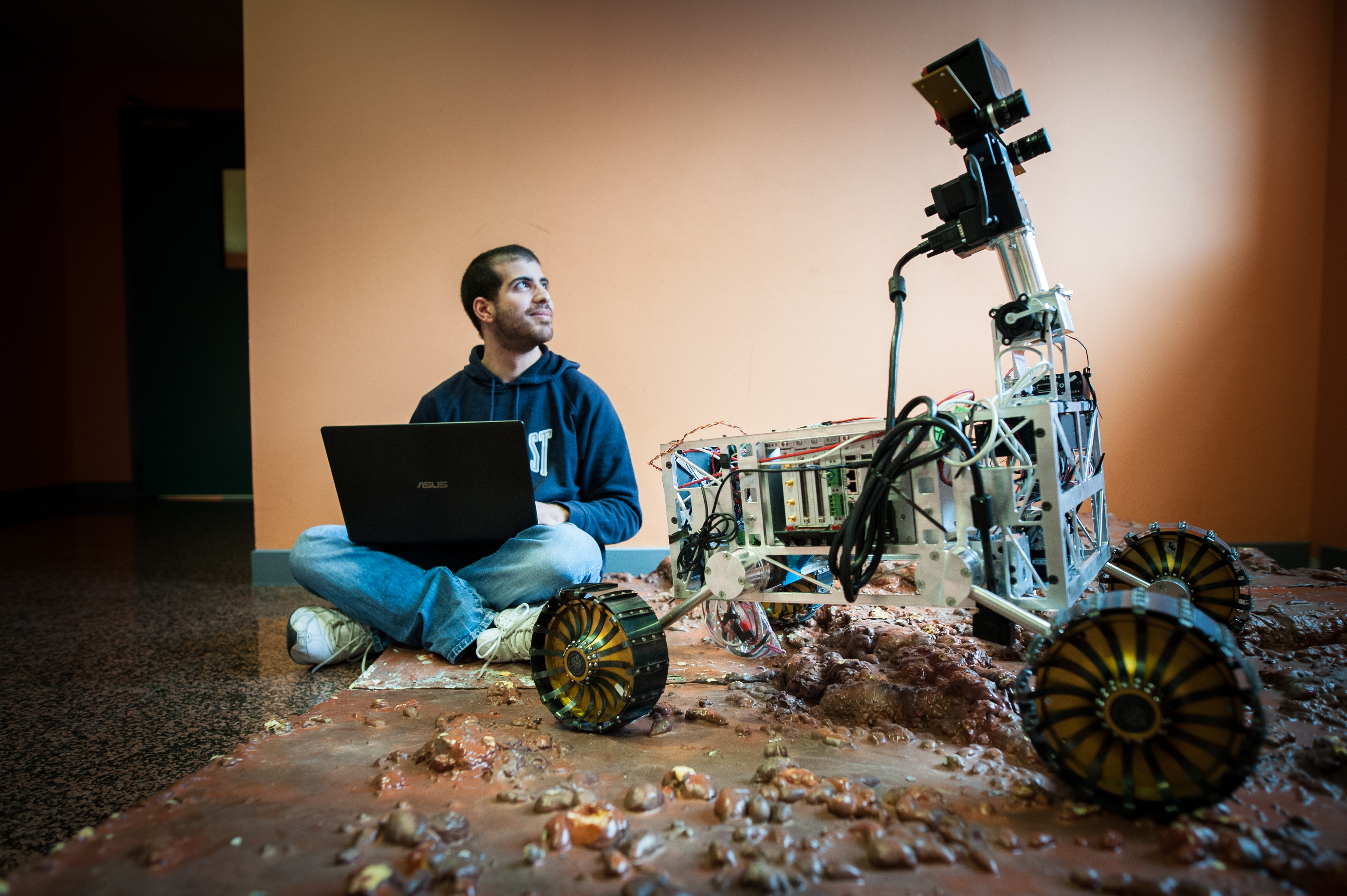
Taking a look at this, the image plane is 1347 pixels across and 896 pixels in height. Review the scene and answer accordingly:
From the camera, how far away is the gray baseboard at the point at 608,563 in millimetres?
3064

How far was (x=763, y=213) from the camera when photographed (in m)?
3.05

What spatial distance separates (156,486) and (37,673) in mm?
4898

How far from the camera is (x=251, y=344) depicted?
3.08 m

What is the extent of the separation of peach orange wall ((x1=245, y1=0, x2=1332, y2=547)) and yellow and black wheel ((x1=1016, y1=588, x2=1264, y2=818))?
6.80 feet

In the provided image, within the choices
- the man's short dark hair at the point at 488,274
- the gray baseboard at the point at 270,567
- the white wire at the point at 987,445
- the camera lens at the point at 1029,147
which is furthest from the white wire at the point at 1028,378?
the gray baseboard at the point at 270,567

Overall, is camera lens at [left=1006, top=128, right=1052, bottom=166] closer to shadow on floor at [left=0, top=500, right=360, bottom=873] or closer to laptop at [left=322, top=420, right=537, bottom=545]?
laptop at [left=322, top=420, right=537, bottom=545]

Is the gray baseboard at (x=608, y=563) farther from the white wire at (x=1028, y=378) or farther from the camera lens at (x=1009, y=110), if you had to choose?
the camera lens at (x=1009, y=110)

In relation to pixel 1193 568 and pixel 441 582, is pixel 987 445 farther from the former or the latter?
pixel 441 582

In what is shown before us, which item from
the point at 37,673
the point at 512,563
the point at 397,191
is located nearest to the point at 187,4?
the point at 397,191

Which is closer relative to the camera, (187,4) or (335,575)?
(335,575)

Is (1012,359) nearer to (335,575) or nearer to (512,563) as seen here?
(512,563)

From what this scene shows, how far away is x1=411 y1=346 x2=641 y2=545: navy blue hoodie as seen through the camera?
2125 millimetres

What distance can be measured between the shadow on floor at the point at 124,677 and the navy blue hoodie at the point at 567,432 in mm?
737

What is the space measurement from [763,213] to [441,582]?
6.52ft
